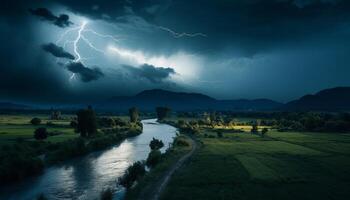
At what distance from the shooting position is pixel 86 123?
100 metres

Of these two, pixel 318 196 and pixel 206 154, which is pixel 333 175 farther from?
pixel 206 154

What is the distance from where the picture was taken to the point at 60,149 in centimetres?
7138

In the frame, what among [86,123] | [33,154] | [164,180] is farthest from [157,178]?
[86,123]

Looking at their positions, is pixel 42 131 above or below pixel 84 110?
below

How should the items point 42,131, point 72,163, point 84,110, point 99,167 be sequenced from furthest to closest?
point 84,110
point 42,131
point 72,163
point 99,167

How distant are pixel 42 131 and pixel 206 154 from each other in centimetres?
4691

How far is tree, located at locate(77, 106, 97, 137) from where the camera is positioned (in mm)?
99562

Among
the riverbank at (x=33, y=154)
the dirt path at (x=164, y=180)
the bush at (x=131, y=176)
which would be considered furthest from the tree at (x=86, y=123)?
the bush at (x=131, y=176)

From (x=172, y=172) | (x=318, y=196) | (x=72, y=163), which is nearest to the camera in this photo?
(x=318, y=196)

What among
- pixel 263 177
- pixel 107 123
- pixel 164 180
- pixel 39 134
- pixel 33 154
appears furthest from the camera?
pixel 107 123

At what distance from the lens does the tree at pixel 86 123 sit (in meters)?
99.6

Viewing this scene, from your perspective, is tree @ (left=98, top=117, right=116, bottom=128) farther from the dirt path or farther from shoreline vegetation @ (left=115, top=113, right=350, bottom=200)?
the dirt path

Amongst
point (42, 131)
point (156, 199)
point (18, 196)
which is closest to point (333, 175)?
point (156, 199)

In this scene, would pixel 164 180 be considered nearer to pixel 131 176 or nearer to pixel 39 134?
pixel 131 176
